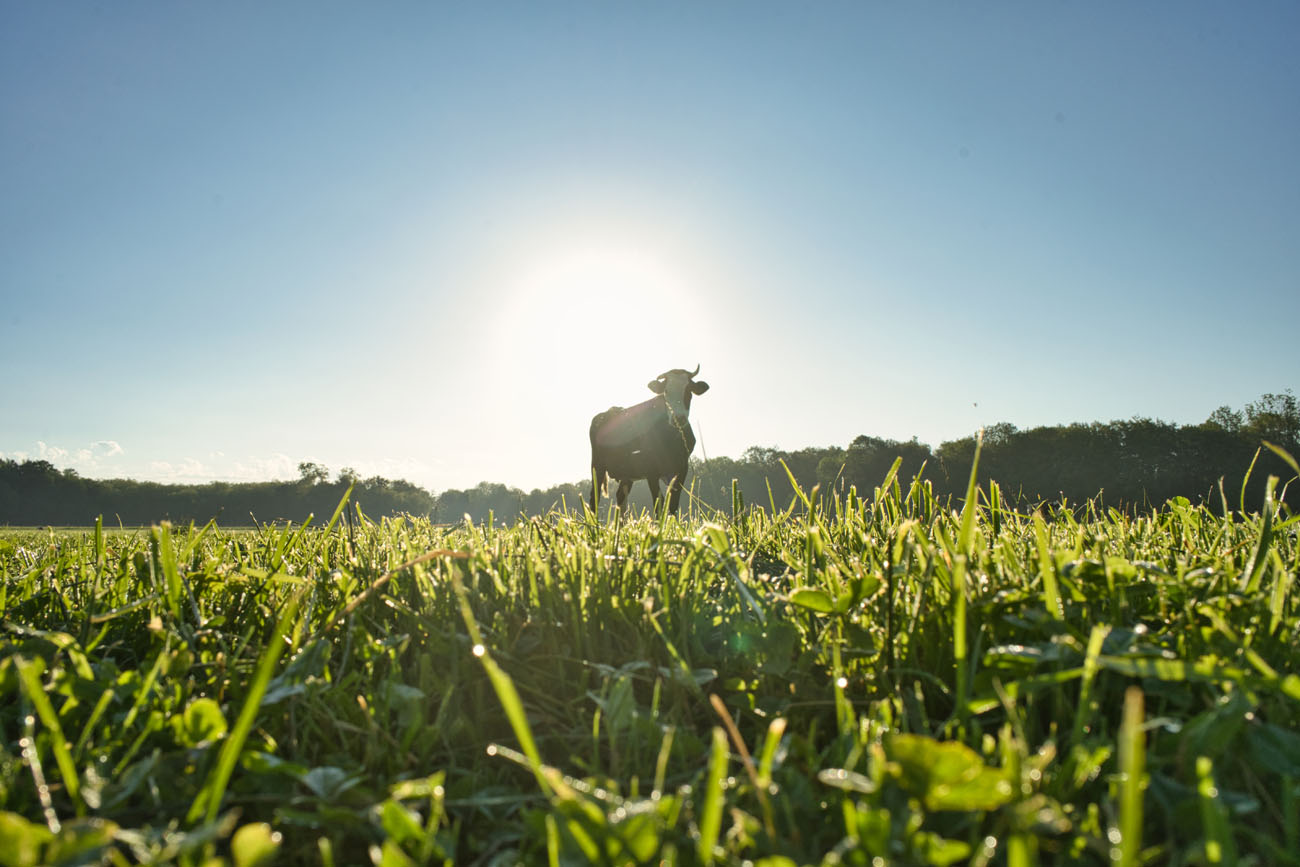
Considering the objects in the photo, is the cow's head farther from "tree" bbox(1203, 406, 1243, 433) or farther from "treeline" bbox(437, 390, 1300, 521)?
"tree" bbox(1203, 406, 1243, 433)

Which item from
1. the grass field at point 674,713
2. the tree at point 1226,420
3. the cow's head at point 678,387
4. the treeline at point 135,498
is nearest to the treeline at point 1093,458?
the tree at point 1226,420

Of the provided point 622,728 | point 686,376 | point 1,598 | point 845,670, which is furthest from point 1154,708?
point 686,376

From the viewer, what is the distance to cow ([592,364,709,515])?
12.5 meters

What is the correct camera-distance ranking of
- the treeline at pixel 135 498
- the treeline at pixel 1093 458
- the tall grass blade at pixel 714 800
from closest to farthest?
the tall grass blade at pixel 714 800 < the treeline at pixel 1093 458 < the treeline at pixel 135 498

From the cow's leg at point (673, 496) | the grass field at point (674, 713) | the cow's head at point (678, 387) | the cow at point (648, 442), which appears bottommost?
the grass field at point (674, 713)

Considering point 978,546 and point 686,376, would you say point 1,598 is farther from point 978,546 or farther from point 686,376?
point 686,376

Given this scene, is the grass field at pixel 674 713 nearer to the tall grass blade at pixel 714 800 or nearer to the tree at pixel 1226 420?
the tall grass blade at pixel 714 800

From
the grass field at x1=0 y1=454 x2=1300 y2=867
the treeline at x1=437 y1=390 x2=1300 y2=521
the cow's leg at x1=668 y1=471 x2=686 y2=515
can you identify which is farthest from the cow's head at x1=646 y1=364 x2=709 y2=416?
the treeline at x1=437 y1=390 x2=1300 y2=521

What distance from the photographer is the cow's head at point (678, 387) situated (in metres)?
13.6

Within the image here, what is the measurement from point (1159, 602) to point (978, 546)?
0.35 metres

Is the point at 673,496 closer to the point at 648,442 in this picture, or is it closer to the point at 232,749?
the point at 232,749

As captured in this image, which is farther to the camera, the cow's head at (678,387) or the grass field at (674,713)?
the cow's head at (678,387)

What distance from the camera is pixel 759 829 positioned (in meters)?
0.70

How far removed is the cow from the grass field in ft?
34.6
